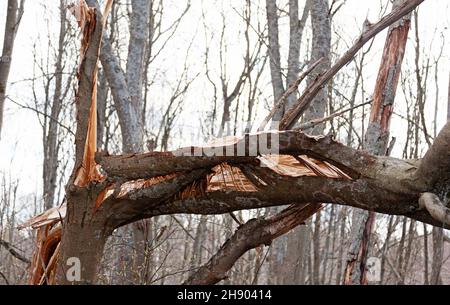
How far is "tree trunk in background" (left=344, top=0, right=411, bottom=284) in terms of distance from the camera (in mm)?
A: 5328

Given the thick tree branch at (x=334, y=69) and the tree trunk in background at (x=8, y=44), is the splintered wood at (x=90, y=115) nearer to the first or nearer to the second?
the thick tree branch at (x=334, y=69)

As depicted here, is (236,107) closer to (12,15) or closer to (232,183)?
(12,15)

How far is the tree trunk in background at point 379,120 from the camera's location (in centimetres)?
533

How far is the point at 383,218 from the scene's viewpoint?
47.8 feet

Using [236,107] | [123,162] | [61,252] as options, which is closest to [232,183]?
[123,162]

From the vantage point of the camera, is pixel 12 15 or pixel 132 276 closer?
pixel 12 15

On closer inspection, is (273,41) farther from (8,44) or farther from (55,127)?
(55,127)

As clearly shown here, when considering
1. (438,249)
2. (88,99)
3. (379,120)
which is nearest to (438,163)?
(88,99)

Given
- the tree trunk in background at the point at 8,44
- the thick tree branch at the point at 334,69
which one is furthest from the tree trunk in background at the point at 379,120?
the tree trunk in background at the point at 8,44

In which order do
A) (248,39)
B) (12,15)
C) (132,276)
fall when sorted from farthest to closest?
(248,39), (132,276), (12,15)

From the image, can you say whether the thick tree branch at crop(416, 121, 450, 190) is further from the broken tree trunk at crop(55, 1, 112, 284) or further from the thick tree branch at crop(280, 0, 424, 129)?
the broken tree trunk at crop(55, 1, 112, 284)

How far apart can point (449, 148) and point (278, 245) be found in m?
7.07

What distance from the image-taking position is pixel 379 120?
534 centimetres
